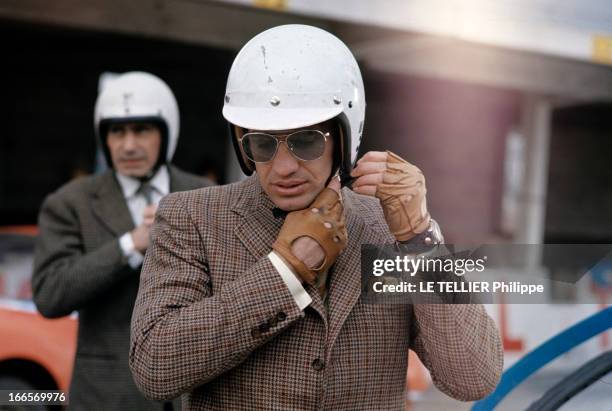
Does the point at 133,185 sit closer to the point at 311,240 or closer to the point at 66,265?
the point at 66,265

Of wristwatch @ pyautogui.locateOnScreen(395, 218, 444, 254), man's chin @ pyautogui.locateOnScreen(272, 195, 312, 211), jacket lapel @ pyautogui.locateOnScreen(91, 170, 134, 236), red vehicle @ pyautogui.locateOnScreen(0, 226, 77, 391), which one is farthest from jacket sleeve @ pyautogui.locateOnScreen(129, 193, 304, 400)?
red vehicle @ pyautogui.locateOnScreen(0, 226, 77, 391)

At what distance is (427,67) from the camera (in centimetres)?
884

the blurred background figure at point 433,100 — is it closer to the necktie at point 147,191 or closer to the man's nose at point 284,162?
the man's nose at point 284,162

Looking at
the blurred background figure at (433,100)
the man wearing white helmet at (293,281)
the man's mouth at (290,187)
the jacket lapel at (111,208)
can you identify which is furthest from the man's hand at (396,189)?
the jacket lapel at (111,208)

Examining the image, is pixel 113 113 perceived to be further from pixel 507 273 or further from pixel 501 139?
pixel 501 139

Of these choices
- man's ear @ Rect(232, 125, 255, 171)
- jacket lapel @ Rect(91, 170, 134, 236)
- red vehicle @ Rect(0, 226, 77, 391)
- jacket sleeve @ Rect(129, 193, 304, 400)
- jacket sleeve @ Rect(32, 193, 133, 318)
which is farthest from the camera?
red vehicle @ Rect(0, 226, 77, 391)

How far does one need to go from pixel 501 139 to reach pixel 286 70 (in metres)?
14.0

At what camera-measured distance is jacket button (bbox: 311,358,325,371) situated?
1534 mm

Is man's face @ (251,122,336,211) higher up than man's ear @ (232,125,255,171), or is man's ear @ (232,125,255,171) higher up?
man's ear @ (232,125,255,171)

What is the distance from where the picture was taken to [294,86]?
5.15 feet

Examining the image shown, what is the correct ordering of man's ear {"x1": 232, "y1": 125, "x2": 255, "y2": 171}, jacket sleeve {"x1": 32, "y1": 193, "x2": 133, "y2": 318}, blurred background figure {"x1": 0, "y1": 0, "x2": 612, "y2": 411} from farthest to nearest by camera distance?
blurred background figure {"x1": 0, "y1": 0, "x2": 612, "y2": 411}, jacket sleeve {"x1": 32, "y1": 193, "x2": 133, "y2": 318}, man's ear {"x1": 232, "y1": 125, "x2": 255, "y2": 171}

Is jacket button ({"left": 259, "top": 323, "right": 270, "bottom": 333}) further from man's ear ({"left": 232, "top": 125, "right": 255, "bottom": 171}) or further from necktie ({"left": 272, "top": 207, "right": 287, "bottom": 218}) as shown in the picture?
man's ear ({"left": 232, "top": 125, "right": 255, "bottom": 171})

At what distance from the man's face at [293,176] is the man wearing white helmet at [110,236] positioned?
1010 millimetres

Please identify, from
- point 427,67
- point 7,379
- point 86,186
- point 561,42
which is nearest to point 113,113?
point 86,186
